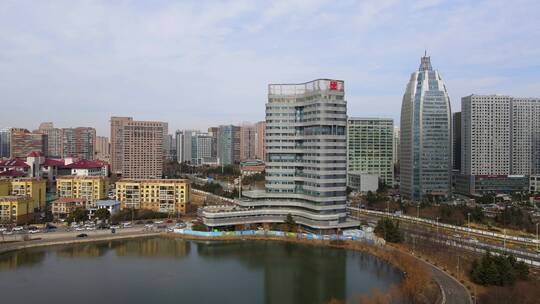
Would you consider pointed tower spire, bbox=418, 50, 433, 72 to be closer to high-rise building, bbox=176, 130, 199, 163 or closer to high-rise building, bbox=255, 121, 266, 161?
high-rise building, bbox=255, 121, 266, 161

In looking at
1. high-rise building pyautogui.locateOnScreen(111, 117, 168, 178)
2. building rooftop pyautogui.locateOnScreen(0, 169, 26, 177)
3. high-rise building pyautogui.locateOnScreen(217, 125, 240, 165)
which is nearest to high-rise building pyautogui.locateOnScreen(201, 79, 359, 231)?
Answer: building rooftop pyautogui.locateOnScreen(0, 169, 26, 177)

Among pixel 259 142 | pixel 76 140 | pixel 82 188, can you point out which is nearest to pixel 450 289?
pixel 82 188

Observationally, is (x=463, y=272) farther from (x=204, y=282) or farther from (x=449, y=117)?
(x=449, y=117)

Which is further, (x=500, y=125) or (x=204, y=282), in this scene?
(x=500, y=125)

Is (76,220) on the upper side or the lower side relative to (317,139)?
lower

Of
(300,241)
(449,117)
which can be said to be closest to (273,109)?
(300,241)

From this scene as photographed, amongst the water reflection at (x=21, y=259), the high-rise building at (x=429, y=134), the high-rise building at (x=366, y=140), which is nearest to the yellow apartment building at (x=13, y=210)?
the water reflection at (x=21, y=259)
